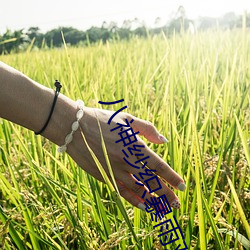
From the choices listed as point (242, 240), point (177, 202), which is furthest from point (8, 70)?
point (242, 240)

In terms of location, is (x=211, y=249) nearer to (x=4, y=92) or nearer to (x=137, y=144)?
(x=137, y=144)

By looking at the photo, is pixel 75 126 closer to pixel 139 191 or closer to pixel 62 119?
pixel 62 119

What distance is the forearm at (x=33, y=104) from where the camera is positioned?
781 millimetres

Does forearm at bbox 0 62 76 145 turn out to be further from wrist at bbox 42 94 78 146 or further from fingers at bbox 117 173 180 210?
fingers at bbox 117 173 180 210

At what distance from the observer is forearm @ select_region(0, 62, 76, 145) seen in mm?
781

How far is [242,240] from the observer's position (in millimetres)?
686

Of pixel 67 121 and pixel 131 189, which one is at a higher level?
pixel 67 121

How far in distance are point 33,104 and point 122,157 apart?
207mm

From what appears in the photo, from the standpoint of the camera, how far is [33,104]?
79 centimetres

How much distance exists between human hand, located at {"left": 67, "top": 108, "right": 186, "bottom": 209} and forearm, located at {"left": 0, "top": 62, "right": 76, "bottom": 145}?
33 mm

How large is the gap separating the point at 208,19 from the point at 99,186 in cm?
288

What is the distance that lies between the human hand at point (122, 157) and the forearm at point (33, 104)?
33mm

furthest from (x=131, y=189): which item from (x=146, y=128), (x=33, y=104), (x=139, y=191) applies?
(x=33, y=104)

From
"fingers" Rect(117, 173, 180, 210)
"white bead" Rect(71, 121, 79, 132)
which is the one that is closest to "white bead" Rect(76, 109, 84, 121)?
"white bead" Rect(71, 121, 79, 132)
